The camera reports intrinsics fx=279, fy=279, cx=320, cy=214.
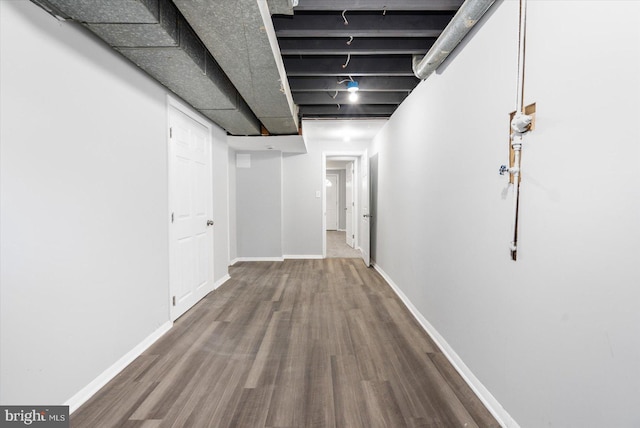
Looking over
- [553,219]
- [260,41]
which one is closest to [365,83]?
[260,41]

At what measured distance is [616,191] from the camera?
0.92 metres

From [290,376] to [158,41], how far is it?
2.35 meters

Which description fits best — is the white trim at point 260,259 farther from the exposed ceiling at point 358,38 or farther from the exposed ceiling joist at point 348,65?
the exposed ceiling joist at point 348,65

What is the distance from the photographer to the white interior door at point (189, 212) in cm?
275

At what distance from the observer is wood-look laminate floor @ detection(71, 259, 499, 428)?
1.54 meters

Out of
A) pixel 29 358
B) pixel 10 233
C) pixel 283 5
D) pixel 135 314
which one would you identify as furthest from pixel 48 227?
pixel 283 5

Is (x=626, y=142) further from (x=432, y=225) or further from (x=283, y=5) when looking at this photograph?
(x=283, y=5)

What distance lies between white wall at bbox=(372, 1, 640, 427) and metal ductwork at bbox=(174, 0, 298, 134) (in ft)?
4.33

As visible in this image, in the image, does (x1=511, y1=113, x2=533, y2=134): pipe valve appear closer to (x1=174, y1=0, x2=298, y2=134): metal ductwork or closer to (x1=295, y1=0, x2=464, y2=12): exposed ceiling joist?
(x1=295, y1=0, x2=464, y2=12): exposed ceiling joist

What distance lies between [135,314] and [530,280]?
2595 mm

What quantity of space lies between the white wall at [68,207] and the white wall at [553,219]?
239 cm

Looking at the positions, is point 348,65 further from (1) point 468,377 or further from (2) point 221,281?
(2) point 221,281

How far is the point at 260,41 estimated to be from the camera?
1824mm

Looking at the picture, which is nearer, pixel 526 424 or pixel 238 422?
pixel 526 424
